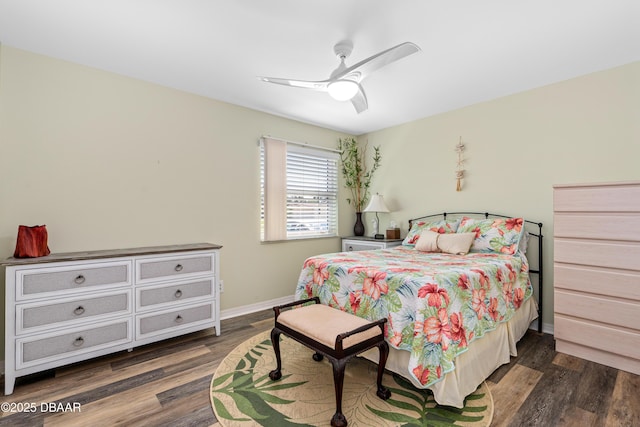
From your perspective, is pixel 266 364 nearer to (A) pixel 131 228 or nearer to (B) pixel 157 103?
(A) pixel 131 228

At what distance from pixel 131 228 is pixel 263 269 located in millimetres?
1538

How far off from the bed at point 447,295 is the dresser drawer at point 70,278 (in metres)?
1.51

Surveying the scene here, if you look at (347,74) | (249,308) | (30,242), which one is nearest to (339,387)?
(347,74)

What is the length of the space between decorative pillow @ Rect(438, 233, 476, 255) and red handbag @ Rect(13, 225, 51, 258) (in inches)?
138

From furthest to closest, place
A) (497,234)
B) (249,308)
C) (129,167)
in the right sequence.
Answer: (249,308) → (497,234) → (129,167)

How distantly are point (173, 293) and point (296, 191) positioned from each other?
2031 mm

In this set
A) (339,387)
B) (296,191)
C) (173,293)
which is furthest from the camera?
(296,191)

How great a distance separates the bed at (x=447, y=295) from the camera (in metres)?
1.81

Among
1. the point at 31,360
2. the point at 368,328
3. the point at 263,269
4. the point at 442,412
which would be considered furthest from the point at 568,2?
the point at 31,360

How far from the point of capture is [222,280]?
346cm

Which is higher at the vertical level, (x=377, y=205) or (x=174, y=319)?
(x=377, y=205)

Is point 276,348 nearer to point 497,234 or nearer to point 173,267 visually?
point 173,267

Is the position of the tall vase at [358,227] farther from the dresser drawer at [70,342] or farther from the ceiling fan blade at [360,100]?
the dresser drawer at [70,342]

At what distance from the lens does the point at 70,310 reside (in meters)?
2.25
